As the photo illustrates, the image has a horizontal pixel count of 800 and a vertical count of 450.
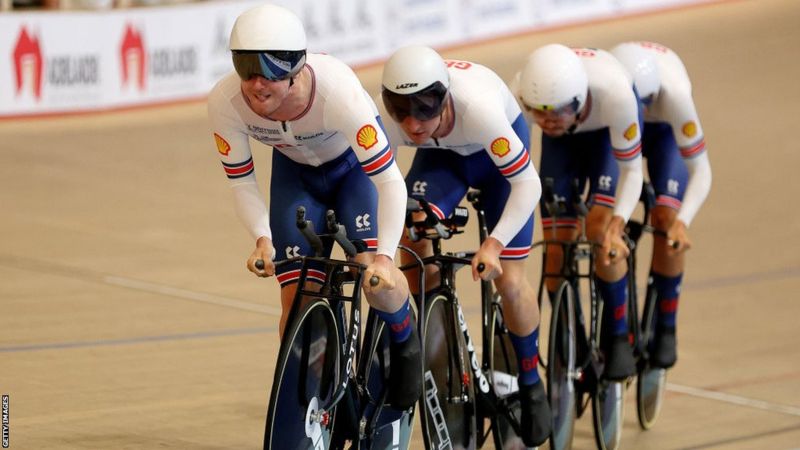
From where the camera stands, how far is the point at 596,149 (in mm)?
5109

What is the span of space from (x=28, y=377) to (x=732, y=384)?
2.93m

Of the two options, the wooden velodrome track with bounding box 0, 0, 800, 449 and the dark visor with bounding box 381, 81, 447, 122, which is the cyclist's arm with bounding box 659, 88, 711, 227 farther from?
the dark visor with bounding box 381, 81, 447, 122

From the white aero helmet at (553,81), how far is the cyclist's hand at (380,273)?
1.21m

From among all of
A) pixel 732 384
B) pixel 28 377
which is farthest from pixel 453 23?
pixel 28 377

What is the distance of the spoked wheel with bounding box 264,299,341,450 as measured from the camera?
11.4 feet

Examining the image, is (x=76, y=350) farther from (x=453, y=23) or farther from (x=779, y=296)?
(x=453, y=23)

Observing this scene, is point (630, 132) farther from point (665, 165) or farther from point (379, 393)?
point (379, 393)

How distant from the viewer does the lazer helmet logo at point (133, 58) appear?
10.6 metres

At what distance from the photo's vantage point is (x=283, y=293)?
12.9 feet

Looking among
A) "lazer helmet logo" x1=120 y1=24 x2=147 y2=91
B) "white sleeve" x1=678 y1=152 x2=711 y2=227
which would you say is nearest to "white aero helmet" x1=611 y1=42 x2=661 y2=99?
"white sleeve" x1=678 y1=152 x2=711 y2=227

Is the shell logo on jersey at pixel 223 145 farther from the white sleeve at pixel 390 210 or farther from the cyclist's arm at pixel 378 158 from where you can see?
the white sleeve at pixel 390 210

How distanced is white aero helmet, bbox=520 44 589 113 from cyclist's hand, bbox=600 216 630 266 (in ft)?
1.55

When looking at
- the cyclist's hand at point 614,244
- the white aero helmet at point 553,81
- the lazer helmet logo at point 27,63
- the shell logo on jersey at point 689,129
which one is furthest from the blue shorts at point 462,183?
the lazer helmet logo at point 27,63

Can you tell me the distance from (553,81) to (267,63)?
4.46ft
